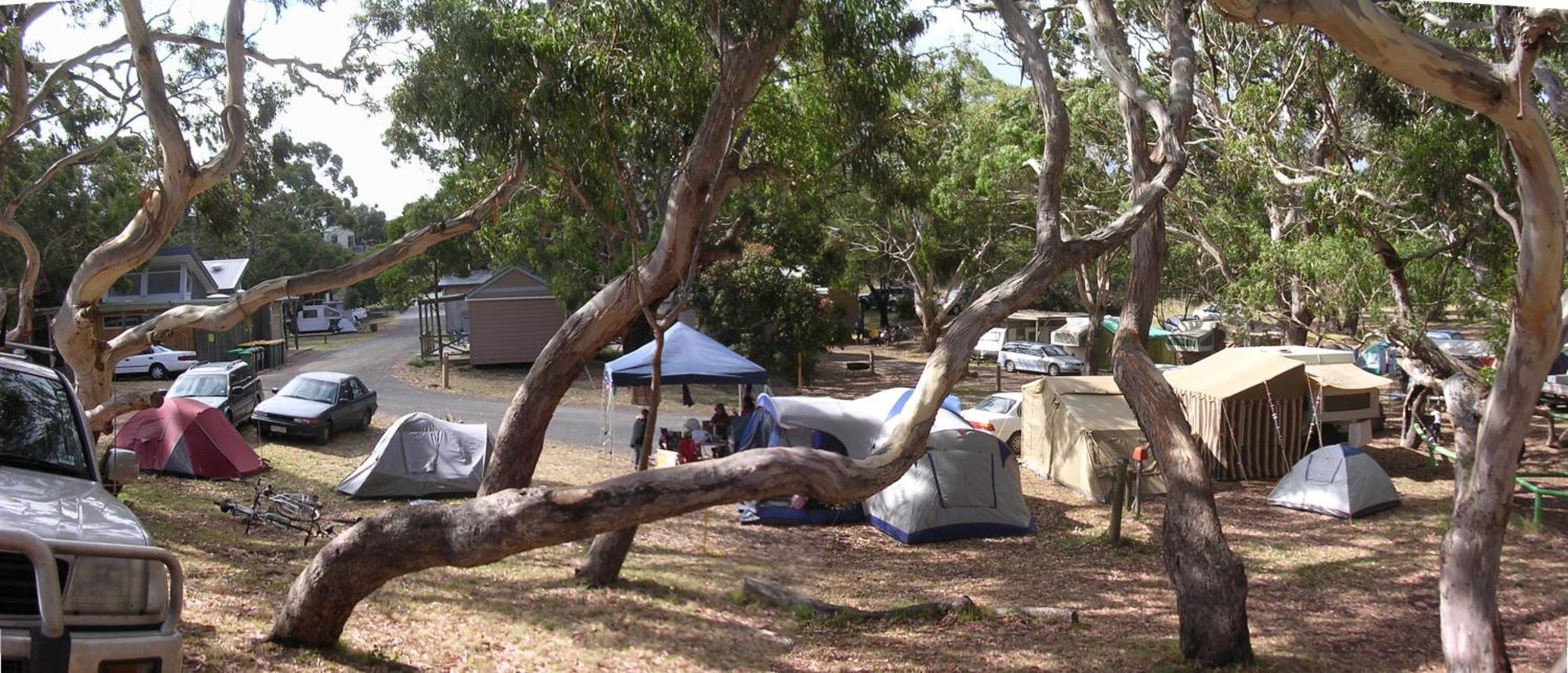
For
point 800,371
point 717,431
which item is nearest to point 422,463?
point 717,431

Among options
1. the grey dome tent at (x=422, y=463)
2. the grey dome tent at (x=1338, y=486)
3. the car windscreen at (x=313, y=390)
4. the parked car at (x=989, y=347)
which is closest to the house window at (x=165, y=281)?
the car windscreen at (x=313, y=390)

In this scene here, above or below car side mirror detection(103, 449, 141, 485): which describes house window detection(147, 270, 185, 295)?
above

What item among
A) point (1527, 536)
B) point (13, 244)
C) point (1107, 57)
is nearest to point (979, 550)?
point (1107, 57)

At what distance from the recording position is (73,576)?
3.65 m

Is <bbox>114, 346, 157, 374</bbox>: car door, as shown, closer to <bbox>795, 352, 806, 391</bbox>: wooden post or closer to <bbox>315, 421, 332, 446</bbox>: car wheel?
<bbox>315, 421, 332, 446</bbox>: car wheel

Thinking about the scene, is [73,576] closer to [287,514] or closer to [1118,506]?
[287,514]

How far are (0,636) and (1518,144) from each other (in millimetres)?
7678

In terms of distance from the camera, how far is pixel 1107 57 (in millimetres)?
10883

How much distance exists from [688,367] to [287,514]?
22.5 feet

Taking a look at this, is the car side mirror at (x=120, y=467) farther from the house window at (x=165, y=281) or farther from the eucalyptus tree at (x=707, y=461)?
the house window at (x=165, y=281)

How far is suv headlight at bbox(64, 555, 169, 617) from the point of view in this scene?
3674 millimetres

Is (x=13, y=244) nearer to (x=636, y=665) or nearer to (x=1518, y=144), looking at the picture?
(x=636, y=665)

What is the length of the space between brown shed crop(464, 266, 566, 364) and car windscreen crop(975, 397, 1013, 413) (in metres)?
15.1

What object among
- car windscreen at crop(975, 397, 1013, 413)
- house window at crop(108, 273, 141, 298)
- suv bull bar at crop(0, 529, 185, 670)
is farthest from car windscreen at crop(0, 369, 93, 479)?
house window at crop(108, 273, 141, 298)
